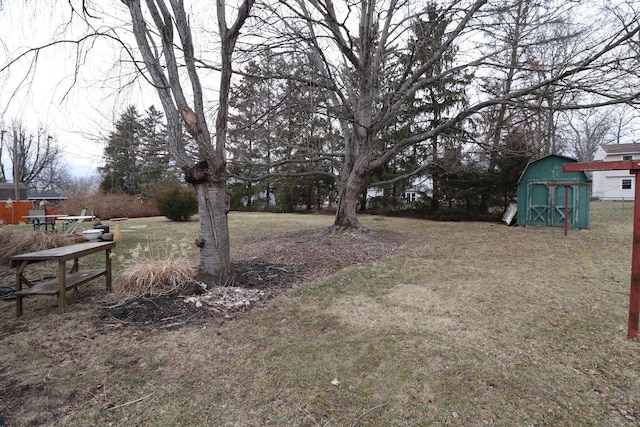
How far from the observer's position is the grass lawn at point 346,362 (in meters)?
2.00

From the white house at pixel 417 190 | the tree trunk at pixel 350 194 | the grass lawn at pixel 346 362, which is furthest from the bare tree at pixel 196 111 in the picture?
the white house at pixel 417 190

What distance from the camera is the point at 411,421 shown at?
1.93m

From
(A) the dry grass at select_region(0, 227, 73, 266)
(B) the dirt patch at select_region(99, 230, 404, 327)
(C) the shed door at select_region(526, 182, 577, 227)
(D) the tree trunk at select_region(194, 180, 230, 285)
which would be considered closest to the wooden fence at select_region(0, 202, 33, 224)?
(A) the dry grass at select_region(0, 227, 73, 266)

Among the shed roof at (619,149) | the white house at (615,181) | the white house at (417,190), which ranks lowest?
the white house at (417,190)

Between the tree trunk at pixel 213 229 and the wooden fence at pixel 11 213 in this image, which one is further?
the wooden fence at pixel 11 213

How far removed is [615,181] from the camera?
32.0 m

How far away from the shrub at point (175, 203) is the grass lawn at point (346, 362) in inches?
429

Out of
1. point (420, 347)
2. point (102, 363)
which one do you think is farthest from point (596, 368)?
point (102, 363)

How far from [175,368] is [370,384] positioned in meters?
1.47

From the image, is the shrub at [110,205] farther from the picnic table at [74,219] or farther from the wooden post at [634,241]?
the wooden post at [634,241]

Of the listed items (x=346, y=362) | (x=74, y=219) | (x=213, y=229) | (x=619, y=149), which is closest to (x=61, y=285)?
(x=213, y=229)

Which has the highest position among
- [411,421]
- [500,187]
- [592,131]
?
[592,131]

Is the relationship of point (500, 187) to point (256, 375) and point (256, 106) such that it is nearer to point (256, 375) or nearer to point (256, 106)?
point (256, 106)

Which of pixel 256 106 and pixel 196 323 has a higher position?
pixel 256 106
